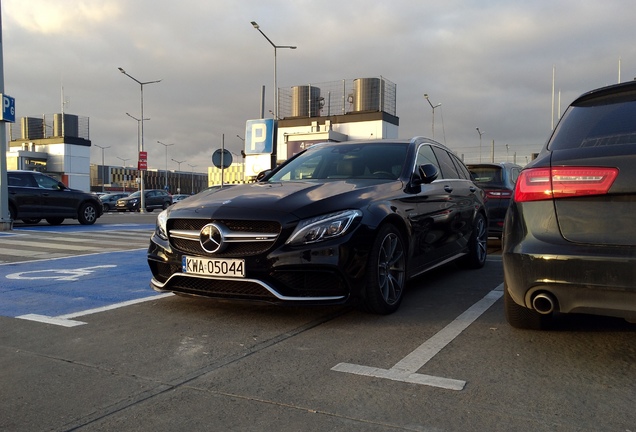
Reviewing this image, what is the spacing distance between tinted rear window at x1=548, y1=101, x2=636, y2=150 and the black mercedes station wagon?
1439 millimetres

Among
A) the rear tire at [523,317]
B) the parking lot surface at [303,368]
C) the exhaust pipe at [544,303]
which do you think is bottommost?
the parking lot surface at [303,368]

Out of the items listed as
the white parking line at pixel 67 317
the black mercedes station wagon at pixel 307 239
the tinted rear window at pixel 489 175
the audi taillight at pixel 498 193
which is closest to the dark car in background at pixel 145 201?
the tinted rear window at pixel 489 175

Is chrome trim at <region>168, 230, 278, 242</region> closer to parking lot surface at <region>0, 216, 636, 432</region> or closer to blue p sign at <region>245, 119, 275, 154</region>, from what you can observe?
parking lot surface at <region>0, 216, 636, 432</region>

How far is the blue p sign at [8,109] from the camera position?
1393 cm

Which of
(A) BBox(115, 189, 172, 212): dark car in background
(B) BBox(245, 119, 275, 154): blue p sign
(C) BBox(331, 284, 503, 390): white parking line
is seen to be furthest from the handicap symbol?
(A) BBox(115, 189, 172, 212): dark car in background

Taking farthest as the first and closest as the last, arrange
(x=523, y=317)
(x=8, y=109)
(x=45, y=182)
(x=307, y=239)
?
(x=45, y=182), (x=8, y=109), (x=307, y=239), (x=523, y=317)

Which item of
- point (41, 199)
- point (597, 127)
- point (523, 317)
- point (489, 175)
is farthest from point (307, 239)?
point (41, 199)

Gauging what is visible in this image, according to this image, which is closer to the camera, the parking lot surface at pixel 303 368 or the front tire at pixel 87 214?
the parking lot surface at pixel 303 368

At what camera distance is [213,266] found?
13.2 feet

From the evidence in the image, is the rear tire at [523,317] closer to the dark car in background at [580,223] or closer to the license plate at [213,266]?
the dark car in background at [580,223]

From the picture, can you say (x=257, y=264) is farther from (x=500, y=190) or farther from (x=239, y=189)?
(x=500, y=190)

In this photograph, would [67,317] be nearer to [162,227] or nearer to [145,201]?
[162,227]

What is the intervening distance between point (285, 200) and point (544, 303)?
195 cm

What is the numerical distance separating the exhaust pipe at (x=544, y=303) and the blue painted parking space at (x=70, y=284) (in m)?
3.49
